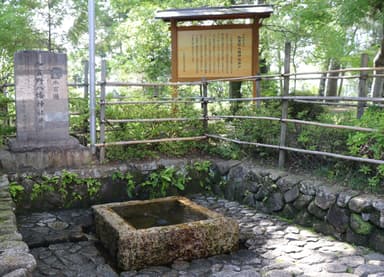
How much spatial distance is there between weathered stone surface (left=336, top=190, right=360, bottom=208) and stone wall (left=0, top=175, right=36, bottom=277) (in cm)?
291

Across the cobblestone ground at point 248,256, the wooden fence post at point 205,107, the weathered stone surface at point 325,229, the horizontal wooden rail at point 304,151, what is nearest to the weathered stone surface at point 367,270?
the cobblestone ground at point 248,256

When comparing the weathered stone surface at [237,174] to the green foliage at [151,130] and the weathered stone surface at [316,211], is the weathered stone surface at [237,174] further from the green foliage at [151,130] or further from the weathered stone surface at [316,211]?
the weathered stone surface at [316,211]

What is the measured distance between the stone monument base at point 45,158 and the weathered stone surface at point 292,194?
2726 millimetres

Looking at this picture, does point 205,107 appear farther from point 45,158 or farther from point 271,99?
point 45,158

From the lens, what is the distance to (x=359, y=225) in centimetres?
371

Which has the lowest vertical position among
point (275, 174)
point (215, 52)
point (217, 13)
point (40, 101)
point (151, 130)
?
point (275, 174)

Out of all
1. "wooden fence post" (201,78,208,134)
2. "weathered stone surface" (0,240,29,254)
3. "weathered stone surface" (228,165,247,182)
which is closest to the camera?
"weathered stone surface" (0,240,29,254)

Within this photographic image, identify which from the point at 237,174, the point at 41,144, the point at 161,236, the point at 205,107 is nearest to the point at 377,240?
the point at 161,236

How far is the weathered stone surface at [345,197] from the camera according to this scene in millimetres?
3823

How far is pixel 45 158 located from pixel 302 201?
3.33m

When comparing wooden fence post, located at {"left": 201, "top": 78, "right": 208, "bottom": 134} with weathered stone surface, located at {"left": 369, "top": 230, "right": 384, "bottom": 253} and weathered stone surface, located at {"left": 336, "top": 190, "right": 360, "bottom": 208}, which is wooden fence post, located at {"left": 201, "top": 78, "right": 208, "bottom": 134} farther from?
weathered stone surface, located at {"left": 369, "top": 230, "right": 384, "bottom": 253}

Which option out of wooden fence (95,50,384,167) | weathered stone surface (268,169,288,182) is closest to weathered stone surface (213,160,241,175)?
wooden fence (95,50,384,167)

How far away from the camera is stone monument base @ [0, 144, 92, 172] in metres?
4.96

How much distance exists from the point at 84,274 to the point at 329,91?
454 inches
